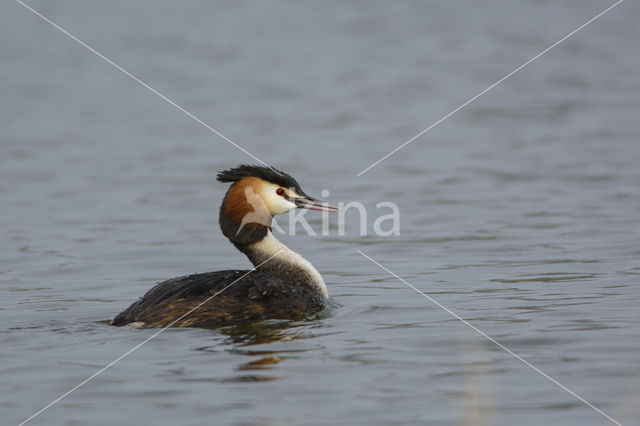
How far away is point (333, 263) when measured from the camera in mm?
11055

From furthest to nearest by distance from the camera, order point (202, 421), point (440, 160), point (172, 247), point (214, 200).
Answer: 1. point (440, 160)
2. point (214, 200)
3. point (172, 247)
4. point (202, 421)

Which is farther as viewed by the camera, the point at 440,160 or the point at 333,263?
the point at 440,160

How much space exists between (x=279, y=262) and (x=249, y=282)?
0.60m

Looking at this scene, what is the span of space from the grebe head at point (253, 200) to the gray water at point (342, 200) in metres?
0.94

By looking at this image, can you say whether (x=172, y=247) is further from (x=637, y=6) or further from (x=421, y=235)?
(x=637, y=6)

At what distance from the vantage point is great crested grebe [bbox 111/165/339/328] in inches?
316

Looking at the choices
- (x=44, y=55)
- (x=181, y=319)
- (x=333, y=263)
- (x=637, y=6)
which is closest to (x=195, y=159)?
(x=333, y=263)

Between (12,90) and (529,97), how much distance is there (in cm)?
1068

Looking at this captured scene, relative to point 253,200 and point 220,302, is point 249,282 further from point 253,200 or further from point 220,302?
point 253,200

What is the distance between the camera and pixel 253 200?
881 cm

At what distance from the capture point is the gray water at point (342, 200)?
21.6 ft
